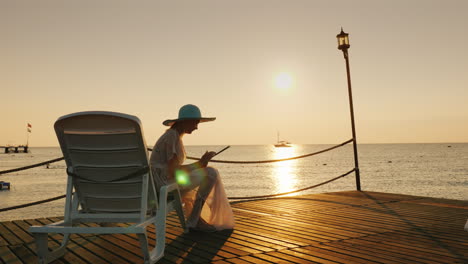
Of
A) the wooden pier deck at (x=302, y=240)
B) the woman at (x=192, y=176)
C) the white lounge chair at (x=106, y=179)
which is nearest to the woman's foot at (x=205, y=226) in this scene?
the woman at (x=192, y=176)

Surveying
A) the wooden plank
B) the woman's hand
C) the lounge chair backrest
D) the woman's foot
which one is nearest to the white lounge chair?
the lounge chair backrest

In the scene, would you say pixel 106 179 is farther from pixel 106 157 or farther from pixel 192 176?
pixel 192 176

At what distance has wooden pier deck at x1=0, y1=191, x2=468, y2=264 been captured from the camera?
11.1ft

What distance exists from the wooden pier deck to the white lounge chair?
13.2 inches

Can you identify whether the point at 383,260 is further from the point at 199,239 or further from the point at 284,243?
the point at 199,239

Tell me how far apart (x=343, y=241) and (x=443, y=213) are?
257 centimetres

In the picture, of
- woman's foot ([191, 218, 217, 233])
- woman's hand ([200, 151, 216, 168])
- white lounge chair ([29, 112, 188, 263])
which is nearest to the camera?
white lounge chair ([29, 112, 188, 263])

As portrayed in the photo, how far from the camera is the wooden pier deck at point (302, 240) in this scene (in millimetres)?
3383

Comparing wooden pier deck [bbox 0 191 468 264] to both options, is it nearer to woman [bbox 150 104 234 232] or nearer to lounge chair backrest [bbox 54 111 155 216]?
woman [bbox 150 104 234 232]

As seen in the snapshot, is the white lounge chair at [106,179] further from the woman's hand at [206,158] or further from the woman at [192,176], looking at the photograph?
the woman's hand at [206,158]

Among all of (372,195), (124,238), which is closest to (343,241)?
(124,238)

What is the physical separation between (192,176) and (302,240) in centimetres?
130

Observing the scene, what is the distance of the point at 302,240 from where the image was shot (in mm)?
3980

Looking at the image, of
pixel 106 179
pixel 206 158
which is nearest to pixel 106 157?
pixel 106 179
